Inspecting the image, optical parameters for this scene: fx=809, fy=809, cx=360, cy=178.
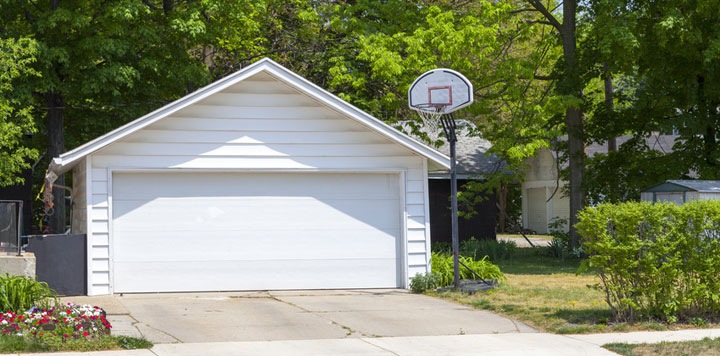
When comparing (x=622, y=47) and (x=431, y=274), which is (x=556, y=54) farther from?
(x=431, y=274)

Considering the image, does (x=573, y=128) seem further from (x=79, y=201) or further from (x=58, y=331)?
(x=58, y=331)

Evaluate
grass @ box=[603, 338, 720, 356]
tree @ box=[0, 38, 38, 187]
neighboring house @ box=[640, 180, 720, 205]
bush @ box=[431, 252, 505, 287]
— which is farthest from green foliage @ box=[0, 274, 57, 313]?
neighboring house @ box=[640, 180, 720, 205]

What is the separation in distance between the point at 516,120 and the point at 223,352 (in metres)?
14.6

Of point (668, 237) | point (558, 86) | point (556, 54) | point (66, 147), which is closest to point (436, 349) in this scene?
point (668, 237)

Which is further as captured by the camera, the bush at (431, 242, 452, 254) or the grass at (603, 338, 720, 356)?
the bush at (431, 242, 452, 254)

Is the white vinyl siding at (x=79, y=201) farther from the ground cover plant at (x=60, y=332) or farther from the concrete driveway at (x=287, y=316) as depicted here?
the ground cover plant at (x=60, y=332)

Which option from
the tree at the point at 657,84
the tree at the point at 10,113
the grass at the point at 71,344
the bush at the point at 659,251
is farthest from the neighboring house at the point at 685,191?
the tree at the point at 10,113

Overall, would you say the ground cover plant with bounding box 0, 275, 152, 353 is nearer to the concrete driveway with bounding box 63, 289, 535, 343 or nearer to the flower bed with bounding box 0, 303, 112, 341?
the flower bed with bounding box 0, 303, 112, 341

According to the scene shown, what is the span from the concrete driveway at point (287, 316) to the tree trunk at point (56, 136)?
1221 cm

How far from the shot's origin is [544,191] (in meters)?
40.5

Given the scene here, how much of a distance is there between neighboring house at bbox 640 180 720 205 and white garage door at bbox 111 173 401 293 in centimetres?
640

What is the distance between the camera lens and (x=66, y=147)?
26734 mm

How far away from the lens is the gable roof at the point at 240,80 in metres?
13.5

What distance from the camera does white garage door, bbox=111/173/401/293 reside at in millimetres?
14117
